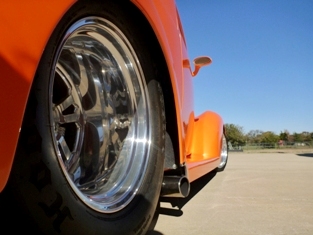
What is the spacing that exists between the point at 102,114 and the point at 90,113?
0.07 m

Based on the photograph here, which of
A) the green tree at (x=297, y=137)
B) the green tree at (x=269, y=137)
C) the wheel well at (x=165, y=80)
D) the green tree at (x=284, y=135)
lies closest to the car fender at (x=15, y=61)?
the wheel well at (x=165, y=80)

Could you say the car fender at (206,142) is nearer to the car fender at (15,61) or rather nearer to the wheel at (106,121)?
the wheel at (106,121)

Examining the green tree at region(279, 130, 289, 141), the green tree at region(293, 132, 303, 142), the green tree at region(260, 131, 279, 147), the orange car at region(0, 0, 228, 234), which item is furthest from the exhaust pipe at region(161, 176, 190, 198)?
the green tree at region(293, 132, 303, 142)

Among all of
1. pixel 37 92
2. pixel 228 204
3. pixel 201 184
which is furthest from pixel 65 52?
pixel 201 184

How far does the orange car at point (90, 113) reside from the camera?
1041mm

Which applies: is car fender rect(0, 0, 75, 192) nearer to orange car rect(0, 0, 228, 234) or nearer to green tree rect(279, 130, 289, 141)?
orange car rect(0, 0, 228, 234)

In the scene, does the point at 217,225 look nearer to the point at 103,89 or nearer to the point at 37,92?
the point at 103,89

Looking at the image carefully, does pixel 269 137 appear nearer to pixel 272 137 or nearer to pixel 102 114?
pixel 272 137

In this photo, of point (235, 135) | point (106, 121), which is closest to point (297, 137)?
point (235, 135)

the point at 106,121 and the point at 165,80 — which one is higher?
the point at 165,80

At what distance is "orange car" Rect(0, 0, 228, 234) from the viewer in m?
1.04

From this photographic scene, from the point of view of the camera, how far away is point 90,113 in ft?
6.80

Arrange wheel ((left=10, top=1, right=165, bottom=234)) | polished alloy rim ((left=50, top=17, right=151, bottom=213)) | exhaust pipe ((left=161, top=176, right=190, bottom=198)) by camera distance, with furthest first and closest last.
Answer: exhaust pipe ((left=161, top=176, right=190, bottom=198))
polished alloy rim ((left=50, top=17, right=151, bottom=213))
wheel ((left=10, top=1, right=165, bottom=234))

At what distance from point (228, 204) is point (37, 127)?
2.53 m
